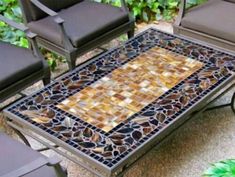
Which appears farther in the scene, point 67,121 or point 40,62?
point 40,62

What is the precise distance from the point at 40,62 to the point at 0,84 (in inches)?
11.9

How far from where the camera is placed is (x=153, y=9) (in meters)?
4.12

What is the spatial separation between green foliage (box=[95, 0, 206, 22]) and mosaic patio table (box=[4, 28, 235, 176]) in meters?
1.32

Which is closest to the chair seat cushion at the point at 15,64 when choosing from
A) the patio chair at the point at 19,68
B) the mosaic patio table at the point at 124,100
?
the patio chair at the point at 19,68

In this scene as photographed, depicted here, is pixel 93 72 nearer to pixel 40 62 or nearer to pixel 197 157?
pixel 40 62

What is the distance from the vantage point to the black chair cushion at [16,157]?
6.01ft

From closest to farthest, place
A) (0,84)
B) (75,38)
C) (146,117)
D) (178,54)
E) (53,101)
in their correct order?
1. (146,117)
2. (53,101)
3. (0,84)
4. (178,54)
5. (75,38)

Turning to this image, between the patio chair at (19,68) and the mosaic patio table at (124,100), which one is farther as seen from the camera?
the patio chair at (19,68)

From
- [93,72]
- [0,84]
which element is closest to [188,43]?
[93,72]

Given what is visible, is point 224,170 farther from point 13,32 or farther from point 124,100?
point 13,32

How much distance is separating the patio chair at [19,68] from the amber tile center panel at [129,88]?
43 cm

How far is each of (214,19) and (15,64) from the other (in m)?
1.37

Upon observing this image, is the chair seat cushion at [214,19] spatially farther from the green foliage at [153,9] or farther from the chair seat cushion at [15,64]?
the chair seat cushion at [15,64]

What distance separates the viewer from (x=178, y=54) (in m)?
2.65
